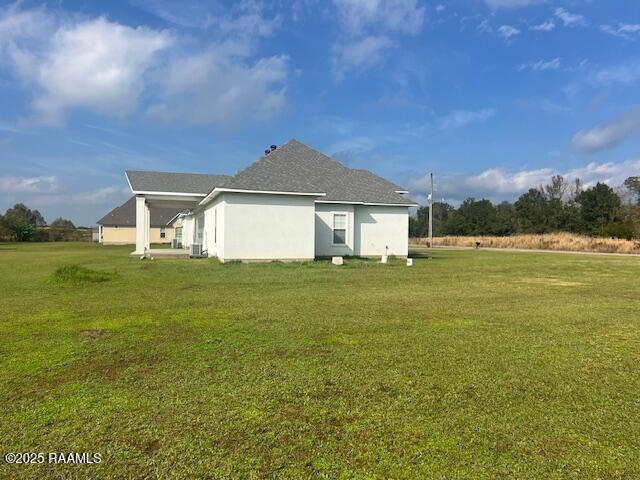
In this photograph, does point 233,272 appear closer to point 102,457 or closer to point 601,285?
point 601,285

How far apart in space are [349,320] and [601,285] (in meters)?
9.18

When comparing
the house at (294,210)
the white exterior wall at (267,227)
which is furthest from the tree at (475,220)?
the white exterior wall at (267,227)

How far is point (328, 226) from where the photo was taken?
21.0 metres

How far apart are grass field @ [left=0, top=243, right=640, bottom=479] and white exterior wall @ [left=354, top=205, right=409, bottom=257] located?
42.5 feet

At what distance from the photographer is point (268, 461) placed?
284cm

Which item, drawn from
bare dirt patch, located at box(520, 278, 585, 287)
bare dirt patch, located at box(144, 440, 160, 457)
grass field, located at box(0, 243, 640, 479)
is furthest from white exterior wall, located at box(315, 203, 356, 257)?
bare dirt patch, located at box(144, 440, 160, 457)

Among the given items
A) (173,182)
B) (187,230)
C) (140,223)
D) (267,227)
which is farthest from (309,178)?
(187,230)

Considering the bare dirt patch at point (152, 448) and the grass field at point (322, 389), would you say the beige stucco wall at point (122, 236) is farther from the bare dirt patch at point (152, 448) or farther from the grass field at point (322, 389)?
the bare dirt patch at point (152, 448)

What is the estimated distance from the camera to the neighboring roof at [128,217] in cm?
5378

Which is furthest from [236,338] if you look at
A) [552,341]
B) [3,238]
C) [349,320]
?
[3,238]

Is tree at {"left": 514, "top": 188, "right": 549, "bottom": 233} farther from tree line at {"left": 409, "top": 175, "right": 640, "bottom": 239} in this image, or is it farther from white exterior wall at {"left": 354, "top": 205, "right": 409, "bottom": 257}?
white exterior wall at {"left": 354, "top": 205, "right": 409, "bottom": 257}

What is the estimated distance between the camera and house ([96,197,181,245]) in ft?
175

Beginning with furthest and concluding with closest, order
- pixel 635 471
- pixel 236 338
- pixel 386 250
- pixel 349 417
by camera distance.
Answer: pixel 386 250 < pixel 236 338 < pixel 349 417 < pixel 635 471

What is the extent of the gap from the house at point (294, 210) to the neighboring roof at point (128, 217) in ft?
96.5
